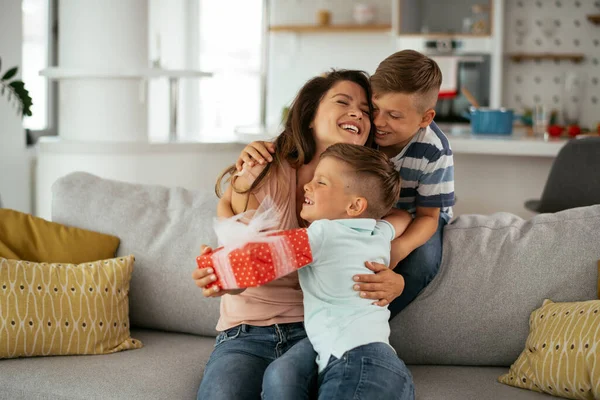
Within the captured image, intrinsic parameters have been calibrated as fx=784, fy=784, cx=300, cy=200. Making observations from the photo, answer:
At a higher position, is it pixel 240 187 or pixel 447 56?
pixel 447 56

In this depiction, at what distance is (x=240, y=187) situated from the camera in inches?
81.2

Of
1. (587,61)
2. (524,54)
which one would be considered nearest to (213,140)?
(524,54)

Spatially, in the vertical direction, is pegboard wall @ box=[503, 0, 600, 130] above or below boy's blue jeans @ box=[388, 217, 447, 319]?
above

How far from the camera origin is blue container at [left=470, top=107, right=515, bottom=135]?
463cm

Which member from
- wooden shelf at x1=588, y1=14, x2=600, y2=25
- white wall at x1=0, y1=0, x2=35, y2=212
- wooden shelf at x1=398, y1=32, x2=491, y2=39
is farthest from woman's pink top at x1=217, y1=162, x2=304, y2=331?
wooden shelf at x1=588, y1=14, x2=600, y2=25

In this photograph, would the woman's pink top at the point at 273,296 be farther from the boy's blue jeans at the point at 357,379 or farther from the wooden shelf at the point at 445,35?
the wooden shelf at the point at 445,35

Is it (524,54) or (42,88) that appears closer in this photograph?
(42,88)

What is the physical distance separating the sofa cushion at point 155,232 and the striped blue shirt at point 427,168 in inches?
26.6

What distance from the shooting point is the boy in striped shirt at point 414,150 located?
2.05m

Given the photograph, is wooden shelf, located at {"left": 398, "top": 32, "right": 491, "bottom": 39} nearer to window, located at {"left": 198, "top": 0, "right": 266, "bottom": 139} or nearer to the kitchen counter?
window, located at {"left": 198, "top": 0, "right": 266, "bottom": 139}

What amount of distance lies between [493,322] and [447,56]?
4.87 m

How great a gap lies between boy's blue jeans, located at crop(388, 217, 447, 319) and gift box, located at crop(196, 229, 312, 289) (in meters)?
0.50

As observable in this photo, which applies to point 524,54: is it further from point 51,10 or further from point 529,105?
point 51,10

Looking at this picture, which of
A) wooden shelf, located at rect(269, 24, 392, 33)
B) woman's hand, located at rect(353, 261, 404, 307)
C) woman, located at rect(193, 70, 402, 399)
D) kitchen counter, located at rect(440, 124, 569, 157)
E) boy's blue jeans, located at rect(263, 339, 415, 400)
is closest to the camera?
boy's blue jeans, located at rect(263, 339, 415, 400)
